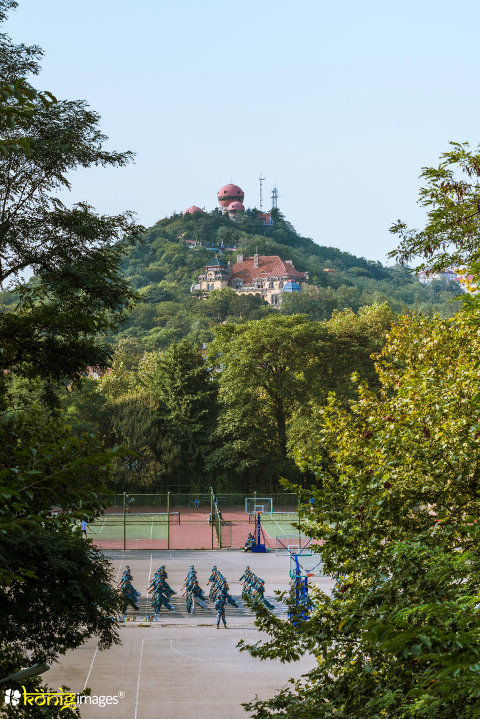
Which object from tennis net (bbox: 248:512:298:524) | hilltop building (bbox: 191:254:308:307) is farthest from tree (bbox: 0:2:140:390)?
hilltop building (bbox: 191:254:308:307)

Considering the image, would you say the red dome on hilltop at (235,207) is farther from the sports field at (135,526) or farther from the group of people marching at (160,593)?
the group of people marching at (160,593)

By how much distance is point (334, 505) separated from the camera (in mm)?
9070

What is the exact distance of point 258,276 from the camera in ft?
479

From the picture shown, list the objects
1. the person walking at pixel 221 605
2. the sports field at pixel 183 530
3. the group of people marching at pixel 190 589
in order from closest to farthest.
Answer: the person walking at pixel 221 605 < the group of people marching at pixel 190 589 < the sports field at pixel 183 530

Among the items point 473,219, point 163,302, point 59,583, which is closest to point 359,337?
point 473,219

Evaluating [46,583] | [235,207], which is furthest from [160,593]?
[235,207]

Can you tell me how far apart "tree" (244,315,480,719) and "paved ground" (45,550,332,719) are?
16.9ft

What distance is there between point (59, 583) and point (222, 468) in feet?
111

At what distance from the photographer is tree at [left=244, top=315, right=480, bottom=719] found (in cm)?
636

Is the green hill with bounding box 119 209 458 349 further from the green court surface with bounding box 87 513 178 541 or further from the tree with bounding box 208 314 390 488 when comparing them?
the green court surface with bounding box 87 513 178 541

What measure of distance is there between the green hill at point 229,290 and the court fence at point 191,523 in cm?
3955

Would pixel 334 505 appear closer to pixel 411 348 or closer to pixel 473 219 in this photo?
pixel 473 219

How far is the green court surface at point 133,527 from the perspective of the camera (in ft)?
103

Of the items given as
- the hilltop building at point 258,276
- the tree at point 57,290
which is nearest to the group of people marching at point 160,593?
the tree at point 57,290
